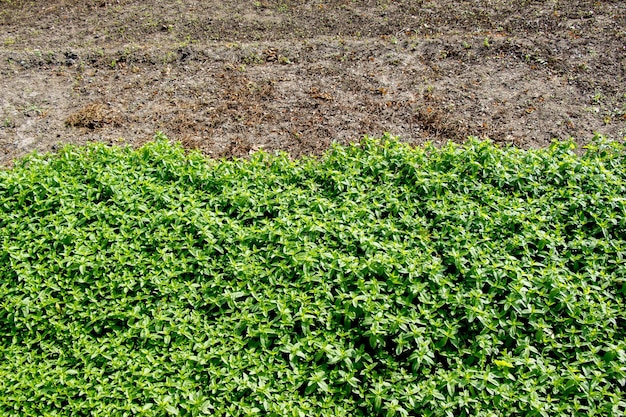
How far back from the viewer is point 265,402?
134 inches

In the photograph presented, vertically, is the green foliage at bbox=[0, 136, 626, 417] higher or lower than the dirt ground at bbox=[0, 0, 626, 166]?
lower

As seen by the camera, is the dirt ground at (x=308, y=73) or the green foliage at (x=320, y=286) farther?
the dirt ground at (x=308, y=73)

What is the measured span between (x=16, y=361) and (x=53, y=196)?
1.49 metres

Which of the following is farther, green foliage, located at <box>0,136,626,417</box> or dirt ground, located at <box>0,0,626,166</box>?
dirt ground, located at <box>0,0,626,166</box>

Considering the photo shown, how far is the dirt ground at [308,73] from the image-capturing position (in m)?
6.22

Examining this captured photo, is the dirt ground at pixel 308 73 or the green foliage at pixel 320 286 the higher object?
the dirt ground at pixel 308 73

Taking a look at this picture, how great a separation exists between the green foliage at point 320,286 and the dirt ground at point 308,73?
1.24 meters

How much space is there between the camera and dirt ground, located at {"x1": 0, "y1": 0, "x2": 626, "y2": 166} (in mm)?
6223

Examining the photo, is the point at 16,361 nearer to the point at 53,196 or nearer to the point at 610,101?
the point at 53,196

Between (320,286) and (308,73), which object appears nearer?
(320,286)

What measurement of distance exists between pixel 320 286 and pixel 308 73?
3890 millimetres

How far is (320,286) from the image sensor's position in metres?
3.95

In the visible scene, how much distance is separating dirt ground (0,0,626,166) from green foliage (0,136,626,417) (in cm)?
124

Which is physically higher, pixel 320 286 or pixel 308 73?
pixel 308 73
